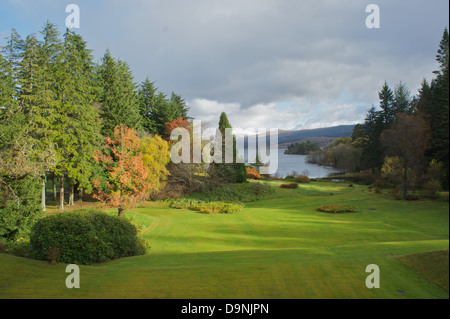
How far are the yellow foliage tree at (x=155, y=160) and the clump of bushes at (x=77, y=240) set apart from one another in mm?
17877

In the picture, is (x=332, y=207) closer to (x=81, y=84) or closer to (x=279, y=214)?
(x=279, y=214)

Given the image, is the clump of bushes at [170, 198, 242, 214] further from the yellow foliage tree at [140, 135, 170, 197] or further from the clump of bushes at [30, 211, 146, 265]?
the clump of bushes at [30, 211, 146, 265]

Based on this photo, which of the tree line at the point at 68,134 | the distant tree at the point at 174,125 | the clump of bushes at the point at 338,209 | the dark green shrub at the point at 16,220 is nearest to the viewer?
the dark green shrub at the point at 16,220

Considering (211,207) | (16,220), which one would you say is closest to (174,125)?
(211,207)

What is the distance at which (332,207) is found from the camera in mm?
22609

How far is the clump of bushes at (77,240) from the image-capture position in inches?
347

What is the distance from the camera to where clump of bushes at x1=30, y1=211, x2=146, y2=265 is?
882 centimetres

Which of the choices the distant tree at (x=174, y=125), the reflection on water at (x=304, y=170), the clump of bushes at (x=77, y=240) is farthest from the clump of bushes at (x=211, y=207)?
the reflection on water at (x=304, y=170)

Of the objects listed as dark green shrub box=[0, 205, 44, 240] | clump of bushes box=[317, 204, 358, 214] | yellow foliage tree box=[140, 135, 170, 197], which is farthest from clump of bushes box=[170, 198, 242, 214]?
dark green shrub box=[0, 205, 44, 240]

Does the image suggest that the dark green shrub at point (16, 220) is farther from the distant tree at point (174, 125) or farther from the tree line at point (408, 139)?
the distant tree at point (174, 125)

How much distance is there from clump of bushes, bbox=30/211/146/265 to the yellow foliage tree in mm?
17877

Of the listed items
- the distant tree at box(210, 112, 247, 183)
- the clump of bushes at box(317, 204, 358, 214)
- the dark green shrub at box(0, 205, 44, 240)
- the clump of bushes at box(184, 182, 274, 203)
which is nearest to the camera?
the dark green shrub at box(0, 205, 44, 240)
